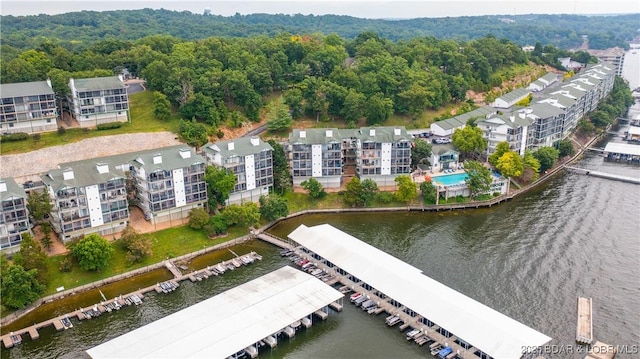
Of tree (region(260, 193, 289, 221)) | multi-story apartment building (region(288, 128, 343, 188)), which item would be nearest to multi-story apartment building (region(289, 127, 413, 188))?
multi-story apartment building (region(288, 128, 343, 188))

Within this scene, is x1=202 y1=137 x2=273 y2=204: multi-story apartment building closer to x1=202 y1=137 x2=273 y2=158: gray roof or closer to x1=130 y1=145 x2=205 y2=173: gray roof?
x1=202 y1=137 x2=273 y2=158: gray roof

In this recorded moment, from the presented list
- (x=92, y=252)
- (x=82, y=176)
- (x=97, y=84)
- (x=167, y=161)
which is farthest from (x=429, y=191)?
(x=97, y=84)

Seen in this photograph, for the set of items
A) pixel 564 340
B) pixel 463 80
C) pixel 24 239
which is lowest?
pixel 564 340

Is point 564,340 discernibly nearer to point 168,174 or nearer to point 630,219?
point 630,219

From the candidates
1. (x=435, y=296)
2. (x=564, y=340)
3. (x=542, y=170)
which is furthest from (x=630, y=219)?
(x=435, y=296)

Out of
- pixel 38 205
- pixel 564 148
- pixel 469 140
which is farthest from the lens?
pixel 564 148

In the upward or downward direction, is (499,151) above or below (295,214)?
above

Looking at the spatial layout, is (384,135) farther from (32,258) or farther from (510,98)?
(510,98)
